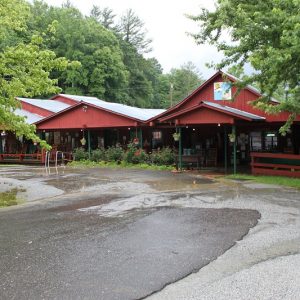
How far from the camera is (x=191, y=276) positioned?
19.4 feet

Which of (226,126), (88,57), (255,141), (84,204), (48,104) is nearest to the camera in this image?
(84,204)

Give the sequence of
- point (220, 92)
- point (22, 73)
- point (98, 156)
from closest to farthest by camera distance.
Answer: point (22, 73), point (220, 92), point (98, 156)

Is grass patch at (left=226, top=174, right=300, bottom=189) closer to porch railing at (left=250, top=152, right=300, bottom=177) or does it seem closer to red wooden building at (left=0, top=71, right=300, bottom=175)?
porch railing at (left=250, top=152, right=300, bottom=177)

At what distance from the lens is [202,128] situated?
27906 millimetres

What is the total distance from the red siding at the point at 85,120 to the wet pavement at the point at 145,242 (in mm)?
13625

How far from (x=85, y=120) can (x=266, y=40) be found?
17395 mm

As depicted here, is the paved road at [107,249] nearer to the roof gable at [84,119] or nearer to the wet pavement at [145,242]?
the wet pavement at [145,242]

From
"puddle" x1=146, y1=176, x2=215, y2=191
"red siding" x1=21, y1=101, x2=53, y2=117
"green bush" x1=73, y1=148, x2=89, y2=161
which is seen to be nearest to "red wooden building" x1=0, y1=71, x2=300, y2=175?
"red siding" x1=21, y1=101, x2=53, y2=117

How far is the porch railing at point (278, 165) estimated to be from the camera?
59.8ft

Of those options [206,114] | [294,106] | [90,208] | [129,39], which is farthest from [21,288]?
[129,39]

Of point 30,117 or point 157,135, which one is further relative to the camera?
point 30,117

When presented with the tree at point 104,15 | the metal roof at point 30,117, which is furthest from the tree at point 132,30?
the metal roof at point 30,117

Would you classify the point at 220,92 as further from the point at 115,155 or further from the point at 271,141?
the point at 115,155

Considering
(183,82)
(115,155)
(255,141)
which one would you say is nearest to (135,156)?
(115,155)
